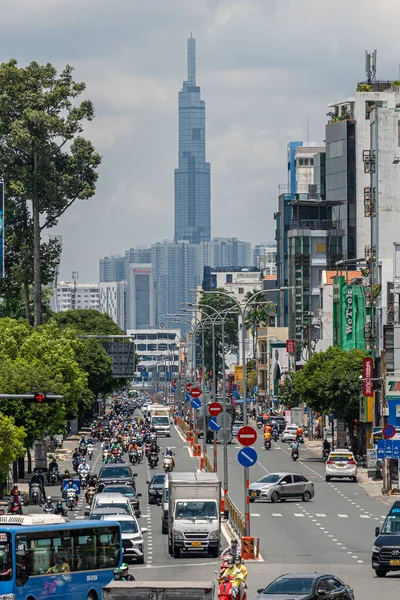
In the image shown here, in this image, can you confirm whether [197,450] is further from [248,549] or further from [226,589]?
[226,589]

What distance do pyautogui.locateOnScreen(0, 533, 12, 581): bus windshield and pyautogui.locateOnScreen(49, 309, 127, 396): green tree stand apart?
85381 millimetres

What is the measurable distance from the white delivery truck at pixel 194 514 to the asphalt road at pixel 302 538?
53 cm

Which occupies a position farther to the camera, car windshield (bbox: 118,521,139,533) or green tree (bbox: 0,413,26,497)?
green tree (bbox: 0,413,26,497)

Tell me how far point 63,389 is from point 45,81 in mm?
30801

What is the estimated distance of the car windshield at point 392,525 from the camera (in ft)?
129

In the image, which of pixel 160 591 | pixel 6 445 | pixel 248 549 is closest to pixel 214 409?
pixel 6 445

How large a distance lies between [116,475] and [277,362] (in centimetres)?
11205

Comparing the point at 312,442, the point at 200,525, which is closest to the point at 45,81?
the point at 312,442

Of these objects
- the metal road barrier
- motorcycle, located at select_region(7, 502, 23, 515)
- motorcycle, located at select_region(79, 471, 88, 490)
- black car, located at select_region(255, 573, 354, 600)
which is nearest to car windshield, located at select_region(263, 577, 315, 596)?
black car, located at select_region(255, 573, 354, 600)

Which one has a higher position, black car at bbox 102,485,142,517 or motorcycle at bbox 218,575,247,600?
motorcycle at bbox 218,575,247,600

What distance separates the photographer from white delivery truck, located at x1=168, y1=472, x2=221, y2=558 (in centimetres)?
4341

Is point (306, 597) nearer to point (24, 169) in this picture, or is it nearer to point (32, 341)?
point (32, 341)

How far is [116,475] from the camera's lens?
64875mm

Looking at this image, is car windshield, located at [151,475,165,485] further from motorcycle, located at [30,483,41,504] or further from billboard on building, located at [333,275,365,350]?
billboard on building, located at [333,275,365,350]
